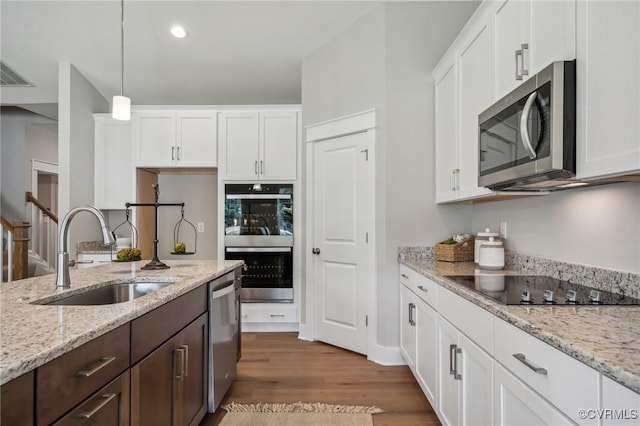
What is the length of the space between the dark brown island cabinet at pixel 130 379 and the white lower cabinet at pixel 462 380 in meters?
1.26

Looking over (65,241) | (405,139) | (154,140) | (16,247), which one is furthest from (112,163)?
(405,139)

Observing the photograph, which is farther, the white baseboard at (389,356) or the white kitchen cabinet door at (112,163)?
the white kitchen cabinet door at (112,163)

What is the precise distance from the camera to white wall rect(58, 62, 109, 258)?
3.97 metres

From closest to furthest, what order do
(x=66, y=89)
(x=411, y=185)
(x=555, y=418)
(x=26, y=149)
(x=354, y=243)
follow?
(x=555, y=418), (x=411, y=185), (x=354, y=243), (x=66, y=89), (x=26, y=149)

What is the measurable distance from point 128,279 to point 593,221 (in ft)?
7.40

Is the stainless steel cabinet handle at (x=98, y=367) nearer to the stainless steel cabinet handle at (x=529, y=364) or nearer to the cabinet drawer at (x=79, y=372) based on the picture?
the cabinet drawer at (x=79, y=372)

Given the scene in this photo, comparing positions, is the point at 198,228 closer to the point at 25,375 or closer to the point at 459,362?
the point at 459,362

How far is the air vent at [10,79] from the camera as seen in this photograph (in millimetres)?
4225

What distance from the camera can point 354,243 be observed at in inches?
135

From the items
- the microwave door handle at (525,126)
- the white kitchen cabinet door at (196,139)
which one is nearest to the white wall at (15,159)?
the white kitchen cabinet door at (196,139)

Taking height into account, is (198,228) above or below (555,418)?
above

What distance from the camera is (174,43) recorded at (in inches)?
147

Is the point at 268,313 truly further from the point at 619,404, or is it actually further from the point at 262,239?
the point at 619,404

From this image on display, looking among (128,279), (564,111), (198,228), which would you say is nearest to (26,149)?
(198,228)
